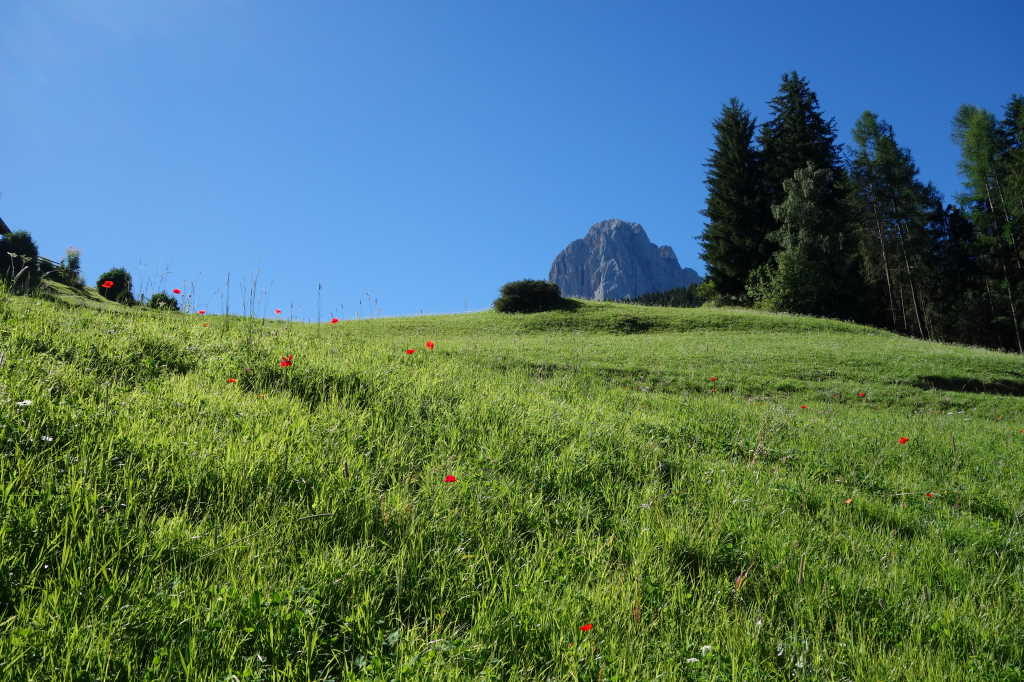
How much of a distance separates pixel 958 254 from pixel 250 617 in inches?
2222

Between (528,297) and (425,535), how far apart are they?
92.5 ft

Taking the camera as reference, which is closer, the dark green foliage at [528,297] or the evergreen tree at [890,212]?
the dark green foliage at [528,297]

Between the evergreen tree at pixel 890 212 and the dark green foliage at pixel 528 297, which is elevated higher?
the evergreen tree at pixel 890 212

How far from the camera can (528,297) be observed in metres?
31.0

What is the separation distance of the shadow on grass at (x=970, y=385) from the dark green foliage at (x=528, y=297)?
17892 mm

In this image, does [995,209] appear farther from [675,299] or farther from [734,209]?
[675,299]

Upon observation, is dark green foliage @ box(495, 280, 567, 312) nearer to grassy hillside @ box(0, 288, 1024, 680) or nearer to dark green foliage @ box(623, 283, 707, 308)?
dark green foliage @ box(623, 283, 707, 308)

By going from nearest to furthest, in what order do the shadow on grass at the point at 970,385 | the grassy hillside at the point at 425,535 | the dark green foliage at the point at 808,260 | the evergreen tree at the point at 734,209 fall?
the grassy hillside at the point at 425,535
the shadow on grass at the point at 970,385
the dark green foliage at the point at 808,260
the evergreen tree at the point at 734,209

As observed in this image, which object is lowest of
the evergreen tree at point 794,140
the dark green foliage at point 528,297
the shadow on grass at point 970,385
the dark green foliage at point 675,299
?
the shadow on grass at point 970,385

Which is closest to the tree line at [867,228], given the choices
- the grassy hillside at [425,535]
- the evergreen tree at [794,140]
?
the evergreen tree at [794,140]

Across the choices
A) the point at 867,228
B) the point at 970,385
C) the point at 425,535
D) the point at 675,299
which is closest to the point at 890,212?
the point at 867,228

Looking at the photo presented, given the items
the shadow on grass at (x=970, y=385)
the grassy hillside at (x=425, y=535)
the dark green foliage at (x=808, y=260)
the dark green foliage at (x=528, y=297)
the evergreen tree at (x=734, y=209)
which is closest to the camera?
the grassy hillside at (x=425, y=535)

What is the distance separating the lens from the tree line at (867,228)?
38.4 metres

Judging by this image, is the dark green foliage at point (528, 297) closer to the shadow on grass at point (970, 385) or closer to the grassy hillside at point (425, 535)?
the shadow on grass at point (970, 385)
